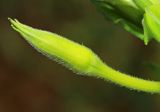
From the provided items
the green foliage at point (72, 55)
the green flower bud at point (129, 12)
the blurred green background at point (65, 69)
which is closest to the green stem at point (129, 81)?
the green foliage at point (72, 55)

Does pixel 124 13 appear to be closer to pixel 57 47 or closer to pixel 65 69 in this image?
pixel 57 47

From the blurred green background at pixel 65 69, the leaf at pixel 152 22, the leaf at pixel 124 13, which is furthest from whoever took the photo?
the blurred green background at pixel 65 69

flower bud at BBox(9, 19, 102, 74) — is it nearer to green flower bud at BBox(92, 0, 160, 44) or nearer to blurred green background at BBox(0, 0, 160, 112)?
green flower bud at BBox(92, 0, 160, 44)

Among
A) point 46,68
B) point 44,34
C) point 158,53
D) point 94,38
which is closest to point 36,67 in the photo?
point 46,68

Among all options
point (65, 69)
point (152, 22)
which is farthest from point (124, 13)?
point (65, 69)

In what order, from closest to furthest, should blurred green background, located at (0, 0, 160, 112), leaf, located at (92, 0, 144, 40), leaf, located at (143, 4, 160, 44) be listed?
leaf, located at (143, 4, 160, 44) < leaf, located at (92, 0, 144, 40) < blurred green background, located at (0, 0, 160, 112)

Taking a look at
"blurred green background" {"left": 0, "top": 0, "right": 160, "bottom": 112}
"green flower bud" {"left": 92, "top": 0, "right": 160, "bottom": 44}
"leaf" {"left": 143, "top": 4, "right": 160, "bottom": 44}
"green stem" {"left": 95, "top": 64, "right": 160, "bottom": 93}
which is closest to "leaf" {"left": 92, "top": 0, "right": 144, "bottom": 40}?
"green flower bud" {"left": 92, "top": 0, "right": 160, "bottom": 44}

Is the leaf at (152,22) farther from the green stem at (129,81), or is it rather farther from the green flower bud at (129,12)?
the green stem at (129,81)
